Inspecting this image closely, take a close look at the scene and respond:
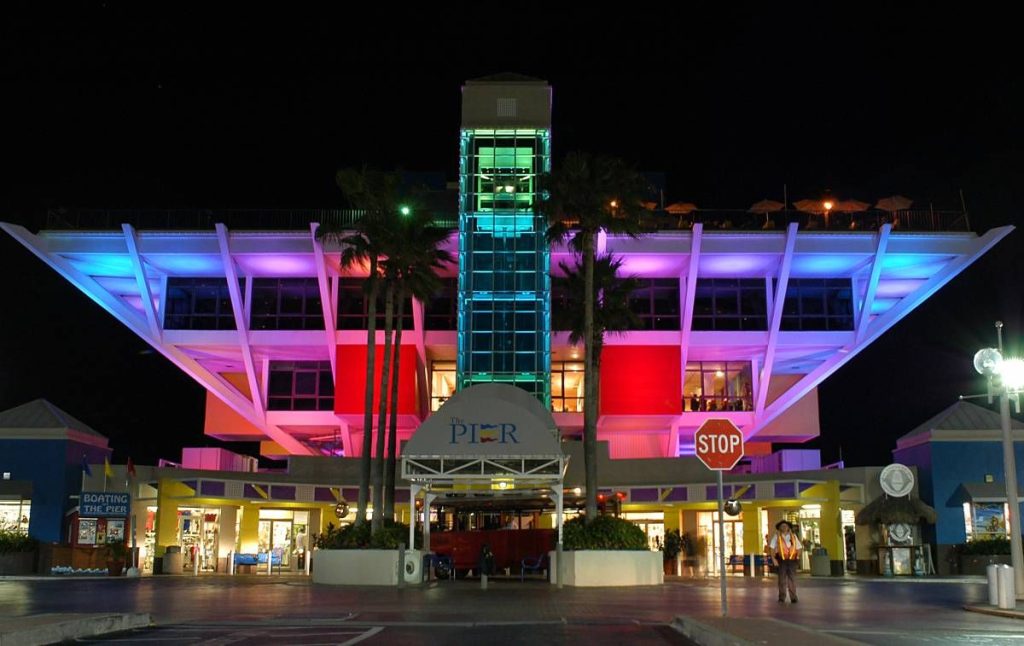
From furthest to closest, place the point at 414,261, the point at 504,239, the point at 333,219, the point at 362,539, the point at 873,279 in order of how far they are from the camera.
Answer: the point at 333,219 < the point at 873,279 < the point at 504,239 < the point at 414,261 < the point at 362,539

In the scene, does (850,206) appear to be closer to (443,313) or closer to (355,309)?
(443,313)

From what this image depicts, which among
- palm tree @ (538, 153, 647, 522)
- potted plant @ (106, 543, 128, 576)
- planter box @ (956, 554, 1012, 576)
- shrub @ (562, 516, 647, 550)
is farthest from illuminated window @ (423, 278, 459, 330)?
planter box @ (956, 554, 1012, 576)

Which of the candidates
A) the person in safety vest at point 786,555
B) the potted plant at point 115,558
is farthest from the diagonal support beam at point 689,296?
the person in safety vest at point 786,555

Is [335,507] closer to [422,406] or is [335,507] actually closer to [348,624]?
[422,406]

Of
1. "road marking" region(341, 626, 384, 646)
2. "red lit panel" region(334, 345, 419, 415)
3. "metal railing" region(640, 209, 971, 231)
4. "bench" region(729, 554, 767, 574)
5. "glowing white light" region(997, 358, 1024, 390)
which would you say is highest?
"metal railing" region(640, 209, 971, 231)

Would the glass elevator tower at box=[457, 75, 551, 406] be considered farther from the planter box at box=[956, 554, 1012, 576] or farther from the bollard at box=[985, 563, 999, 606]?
the bollard at box=[985, 563, 999, 606]

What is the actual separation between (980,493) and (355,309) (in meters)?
31.1

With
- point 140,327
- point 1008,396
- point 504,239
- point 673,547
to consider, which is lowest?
point 673,547

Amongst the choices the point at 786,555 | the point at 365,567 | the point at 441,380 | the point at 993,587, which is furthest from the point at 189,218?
the point at 993,587

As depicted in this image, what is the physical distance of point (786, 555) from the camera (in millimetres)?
22672

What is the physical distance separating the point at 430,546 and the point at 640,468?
1289cm

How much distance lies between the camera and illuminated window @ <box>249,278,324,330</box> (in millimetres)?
55531

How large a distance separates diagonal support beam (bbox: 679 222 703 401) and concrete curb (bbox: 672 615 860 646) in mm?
36883

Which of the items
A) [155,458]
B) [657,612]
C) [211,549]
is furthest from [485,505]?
[155,458]
